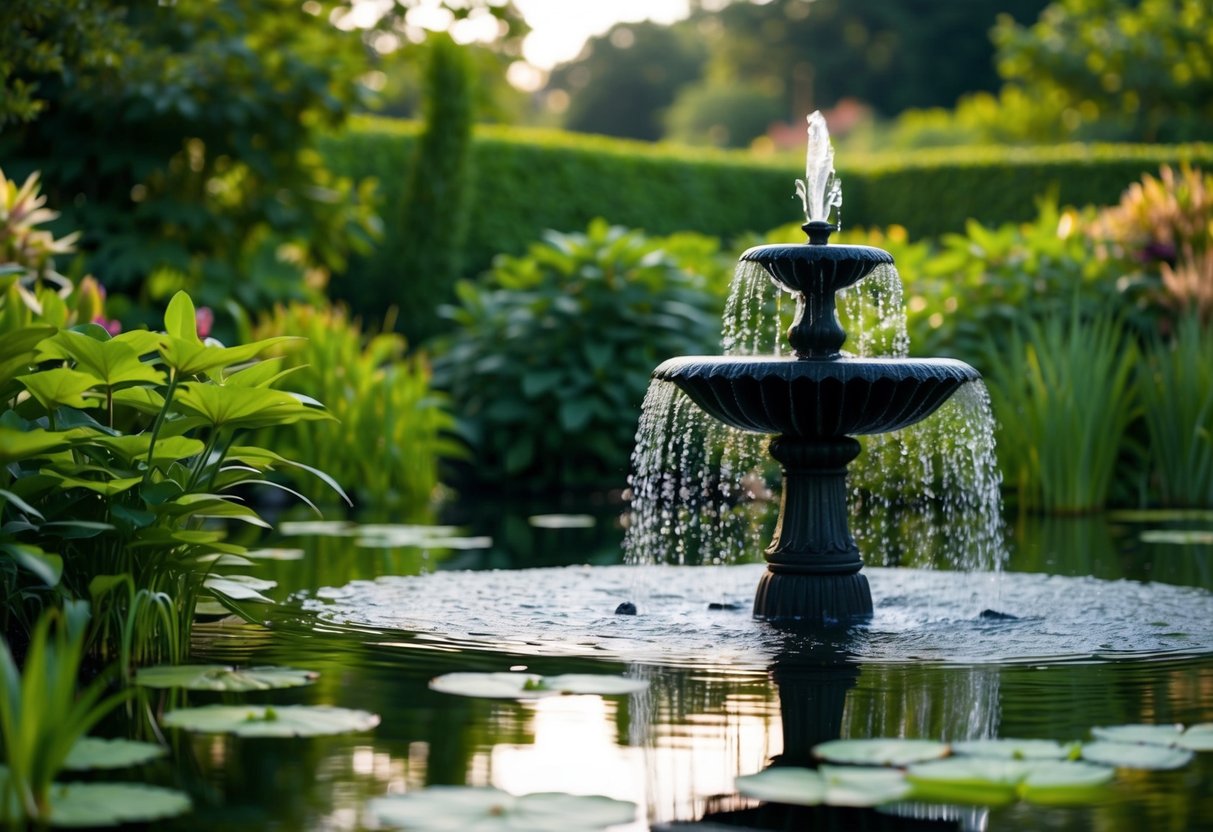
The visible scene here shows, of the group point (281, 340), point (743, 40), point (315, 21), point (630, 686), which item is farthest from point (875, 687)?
point (743, 40)

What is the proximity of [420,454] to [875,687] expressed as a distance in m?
6.15

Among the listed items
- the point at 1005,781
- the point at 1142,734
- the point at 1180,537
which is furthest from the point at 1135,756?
the point at 1180,537

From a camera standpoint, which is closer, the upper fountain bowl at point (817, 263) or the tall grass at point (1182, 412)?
the upper fountain bowl at point (817, 263)

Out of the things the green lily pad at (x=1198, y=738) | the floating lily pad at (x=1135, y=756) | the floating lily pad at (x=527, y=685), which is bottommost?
the floating lily pad at (x=1135, y=756)

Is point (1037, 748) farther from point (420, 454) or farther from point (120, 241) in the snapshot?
point (120, 241)

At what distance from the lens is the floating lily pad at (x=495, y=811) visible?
2520mm

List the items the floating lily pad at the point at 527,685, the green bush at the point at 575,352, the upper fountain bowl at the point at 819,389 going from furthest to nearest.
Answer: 1. the green bush at the point at 575,352
2. the upper fountain bowl at the point at 819,389
3. the floating lily pad at the point at 527,685

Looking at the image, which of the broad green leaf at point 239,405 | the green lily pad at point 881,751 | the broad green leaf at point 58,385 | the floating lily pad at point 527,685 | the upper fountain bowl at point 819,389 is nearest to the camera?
the green lily pad at point 881,751

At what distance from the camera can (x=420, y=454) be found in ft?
31.9

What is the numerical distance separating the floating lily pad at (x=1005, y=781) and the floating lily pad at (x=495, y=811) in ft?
1.77

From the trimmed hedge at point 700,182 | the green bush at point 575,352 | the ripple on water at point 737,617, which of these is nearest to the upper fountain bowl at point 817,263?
the ripple on water at point 737,617

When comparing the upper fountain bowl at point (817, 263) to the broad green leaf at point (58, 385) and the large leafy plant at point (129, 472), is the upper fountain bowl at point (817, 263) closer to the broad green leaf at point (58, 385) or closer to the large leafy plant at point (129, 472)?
the large leafy plant at point (129, 472)

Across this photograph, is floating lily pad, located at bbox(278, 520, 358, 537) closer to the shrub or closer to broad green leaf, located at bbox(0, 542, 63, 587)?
the shrub

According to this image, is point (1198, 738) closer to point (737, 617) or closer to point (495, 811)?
point (495, 811)
